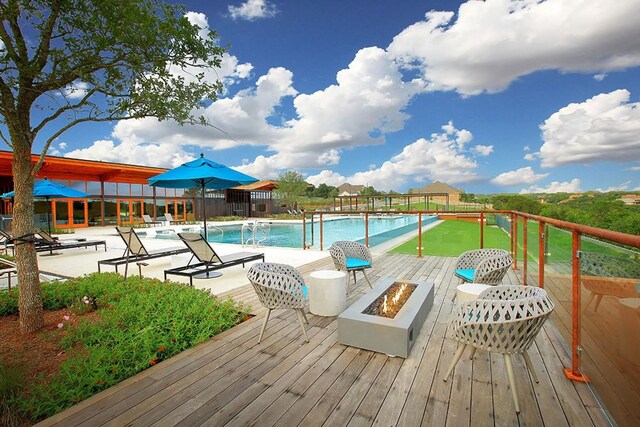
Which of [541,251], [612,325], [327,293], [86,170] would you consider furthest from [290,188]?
[612,325]

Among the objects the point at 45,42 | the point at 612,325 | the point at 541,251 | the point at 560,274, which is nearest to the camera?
the point at 612,325

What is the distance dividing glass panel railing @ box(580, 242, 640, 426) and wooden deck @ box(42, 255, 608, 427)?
222mm

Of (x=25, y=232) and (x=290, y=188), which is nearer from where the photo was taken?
(x=25, y=232)

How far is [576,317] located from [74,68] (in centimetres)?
473

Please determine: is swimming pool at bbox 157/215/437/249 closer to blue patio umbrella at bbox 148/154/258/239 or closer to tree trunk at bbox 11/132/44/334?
blue patio umbrella at bbox 148/154/258/239

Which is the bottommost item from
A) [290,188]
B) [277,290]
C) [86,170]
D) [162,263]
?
[162,263]

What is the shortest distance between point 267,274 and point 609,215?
53.9ft

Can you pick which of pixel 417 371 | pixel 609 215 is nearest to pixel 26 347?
pixel 417 371

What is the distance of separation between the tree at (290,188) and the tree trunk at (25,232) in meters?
31.1

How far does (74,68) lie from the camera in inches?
118

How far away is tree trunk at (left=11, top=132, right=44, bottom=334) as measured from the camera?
3.01m

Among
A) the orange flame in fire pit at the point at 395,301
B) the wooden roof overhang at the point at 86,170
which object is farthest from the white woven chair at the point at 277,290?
the wooden roof overhang at the point at 86,170

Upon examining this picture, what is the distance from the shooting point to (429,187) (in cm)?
9488

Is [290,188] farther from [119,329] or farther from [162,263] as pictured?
[119,329]
